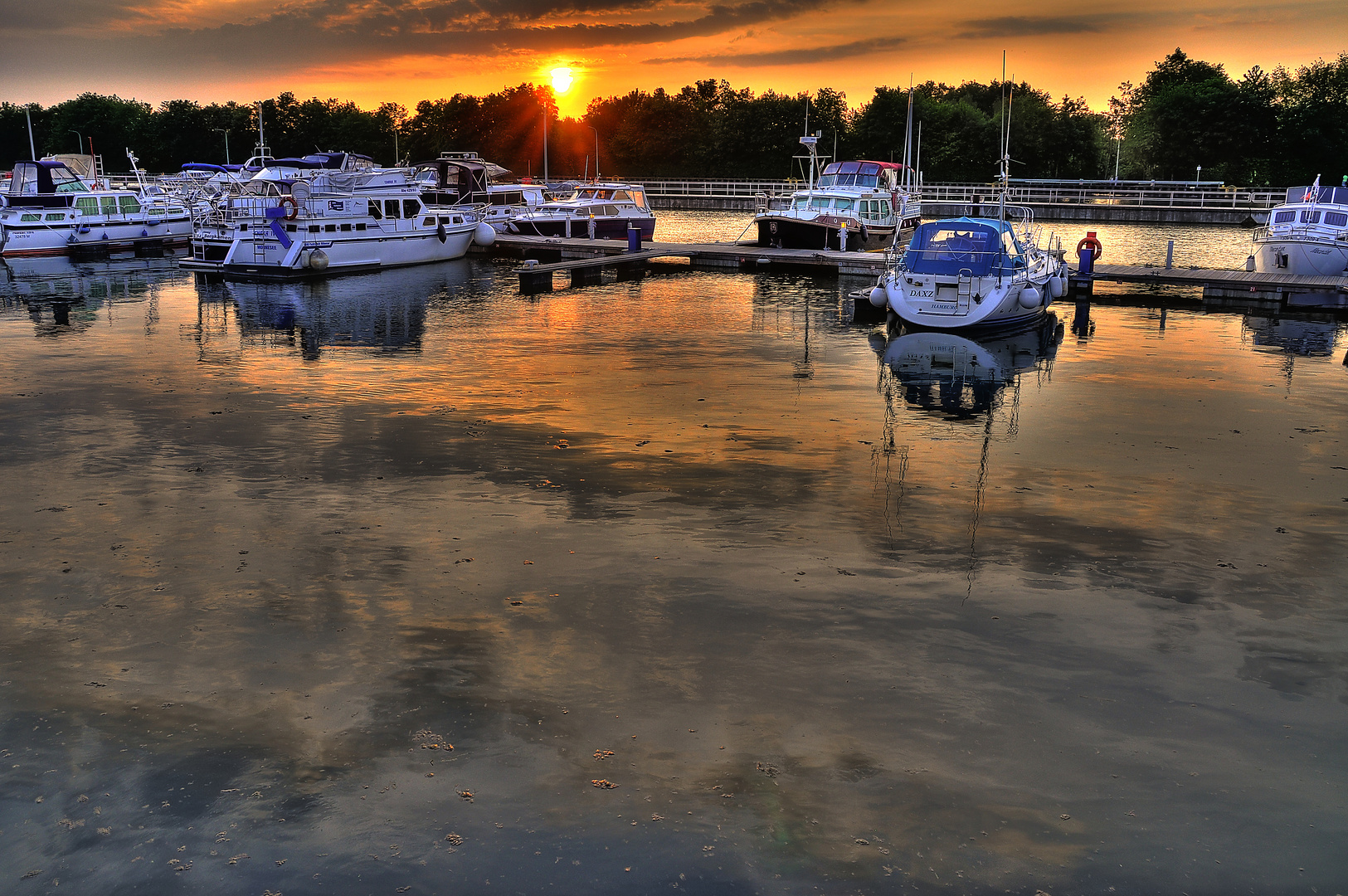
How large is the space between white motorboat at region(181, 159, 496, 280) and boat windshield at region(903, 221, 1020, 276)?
794 inches

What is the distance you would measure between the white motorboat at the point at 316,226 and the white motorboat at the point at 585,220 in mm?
5341

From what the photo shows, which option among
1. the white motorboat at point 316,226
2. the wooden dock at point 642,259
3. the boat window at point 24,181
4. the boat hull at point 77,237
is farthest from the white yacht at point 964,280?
the boat window at point 24,181

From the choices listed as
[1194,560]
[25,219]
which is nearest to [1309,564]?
[1194,560]

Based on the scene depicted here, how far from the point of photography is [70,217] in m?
42.0

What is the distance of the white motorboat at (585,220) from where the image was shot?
44.7 m

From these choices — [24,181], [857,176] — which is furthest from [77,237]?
[857,176]

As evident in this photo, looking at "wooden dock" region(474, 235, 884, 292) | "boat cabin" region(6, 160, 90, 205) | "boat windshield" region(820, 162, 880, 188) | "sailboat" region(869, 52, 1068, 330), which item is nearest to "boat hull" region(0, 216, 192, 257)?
"boat cabin" region(6, 160, 90, 205)

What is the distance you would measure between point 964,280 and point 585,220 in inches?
1020

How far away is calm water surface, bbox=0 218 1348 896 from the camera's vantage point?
5.53 metres

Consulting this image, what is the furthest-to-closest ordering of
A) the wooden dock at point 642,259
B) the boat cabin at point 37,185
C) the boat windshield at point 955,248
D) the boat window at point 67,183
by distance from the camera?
the boat window at point 67,183 < the boat cabin at point 37,185 < the wooden dock at point 642,259 < the boat windshield at point 955,248

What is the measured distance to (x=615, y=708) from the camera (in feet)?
22.4

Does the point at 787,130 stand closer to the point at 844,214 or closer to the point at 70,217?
the point at 844,214

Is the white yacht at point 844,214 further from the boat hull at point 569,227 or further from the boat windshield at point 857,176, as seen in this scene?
the boat hull at point 569,227

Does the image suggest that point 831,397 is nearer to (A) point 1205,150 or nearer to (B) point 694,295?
(B) point 694,295
